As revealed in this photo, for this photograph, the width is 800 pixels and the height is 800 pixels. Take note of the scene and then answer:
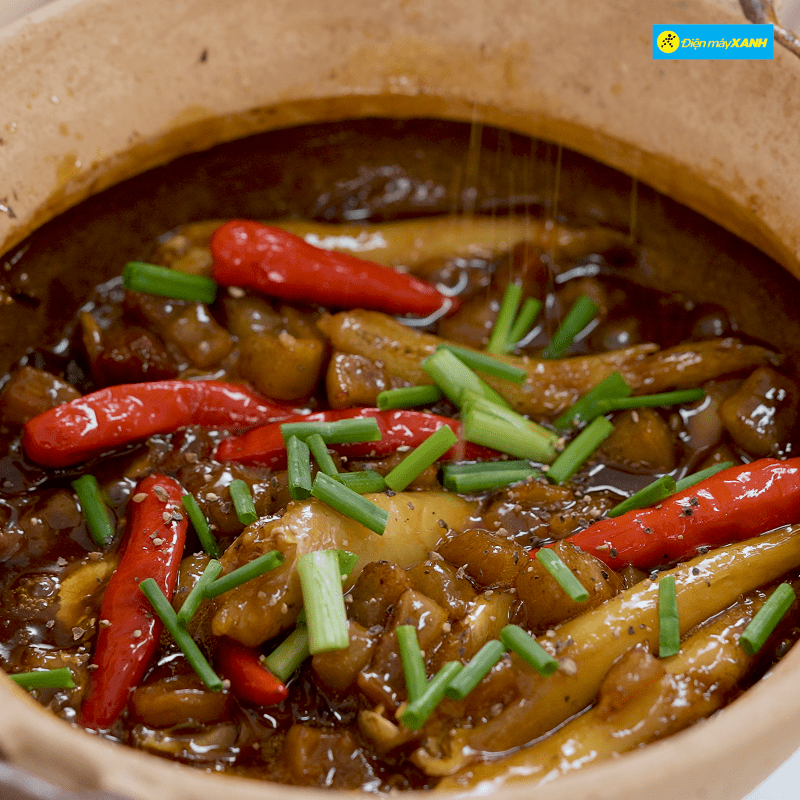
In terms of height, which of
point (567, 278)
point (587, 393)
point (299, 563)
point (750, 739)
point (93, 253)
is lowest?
point (750, 739)

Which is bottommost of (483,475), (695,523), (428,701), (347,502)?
(428,701)

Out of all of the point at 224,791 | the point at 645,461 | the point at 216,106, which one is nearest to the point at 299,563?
the point at 224,791

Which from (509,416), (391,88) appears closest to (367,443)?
(509,416)

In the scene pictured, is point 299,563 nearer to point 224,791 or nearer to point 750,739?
point 224,791

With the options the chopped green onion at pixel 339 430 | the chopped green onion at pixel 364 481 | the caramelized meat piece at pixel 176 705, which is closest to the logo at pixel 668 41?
the chopped green onion at pixel 339 430

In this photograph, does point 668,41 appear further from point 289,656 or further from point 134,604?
point 134,604

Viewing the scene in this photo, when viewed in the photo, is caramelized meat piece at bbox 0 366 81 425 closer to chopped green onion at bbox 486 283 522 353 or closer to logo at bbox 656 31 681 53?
chopped green onion at bbox 486 283 522 353
